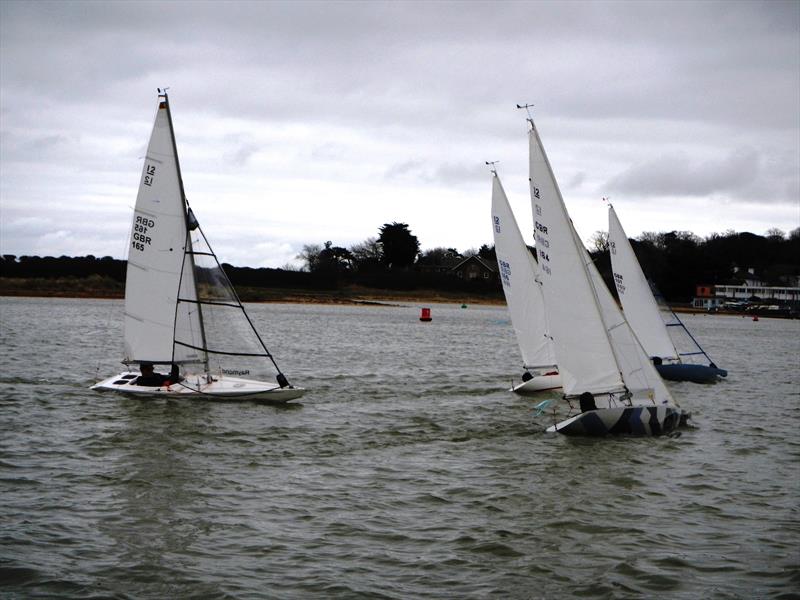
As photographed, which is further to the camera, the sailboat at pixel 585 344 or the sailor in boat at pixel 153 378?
the sailor in boat at pixel 153 378

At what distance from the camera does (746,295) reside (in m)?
158

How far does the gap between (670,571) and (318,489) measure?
229 inches

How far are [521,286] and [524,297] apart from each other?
0.36 metres

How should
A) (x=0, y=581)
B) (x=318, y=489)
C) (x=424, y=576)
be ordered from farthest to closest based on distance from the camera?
1. (x=318, y=489)
2. (x=424, y=576)
3. (x=0, y=581)

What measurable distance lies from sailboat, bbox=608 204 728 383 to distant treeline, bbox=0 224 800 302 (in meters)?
71.7

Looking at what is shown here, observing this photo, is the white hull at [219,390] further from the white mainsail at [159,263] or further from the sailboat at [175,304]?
the white mainsail at [159,263]

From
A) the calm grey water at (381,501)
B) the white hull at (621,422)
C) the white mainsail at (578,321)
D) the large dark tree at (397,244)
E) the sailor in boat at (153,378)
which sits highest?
the large dark tree at (397,244)

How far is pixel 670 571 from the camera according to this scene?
1074 cm

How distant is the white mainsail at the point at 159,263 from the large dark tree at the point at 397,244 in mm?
120061

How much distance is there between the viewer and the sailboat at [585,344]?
19.1 meters

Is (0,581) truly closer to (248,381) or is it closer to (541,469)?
(541,469)

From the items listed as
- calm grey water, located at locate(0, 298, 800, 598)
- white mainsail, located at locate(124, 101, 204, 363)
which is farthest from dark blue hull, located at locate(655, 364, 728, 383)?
white mainsail, located at locate(124, 101, 204, 363)

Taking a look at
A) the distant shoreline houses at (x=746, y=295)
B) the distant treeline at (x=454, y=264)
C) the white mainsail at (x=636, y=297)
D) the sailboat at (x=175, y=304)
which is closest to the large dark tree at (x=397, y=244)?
the distant treeline at (x=454, y=264)

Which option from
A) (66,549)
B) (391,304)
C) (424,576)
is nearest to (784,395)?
(424,576)
